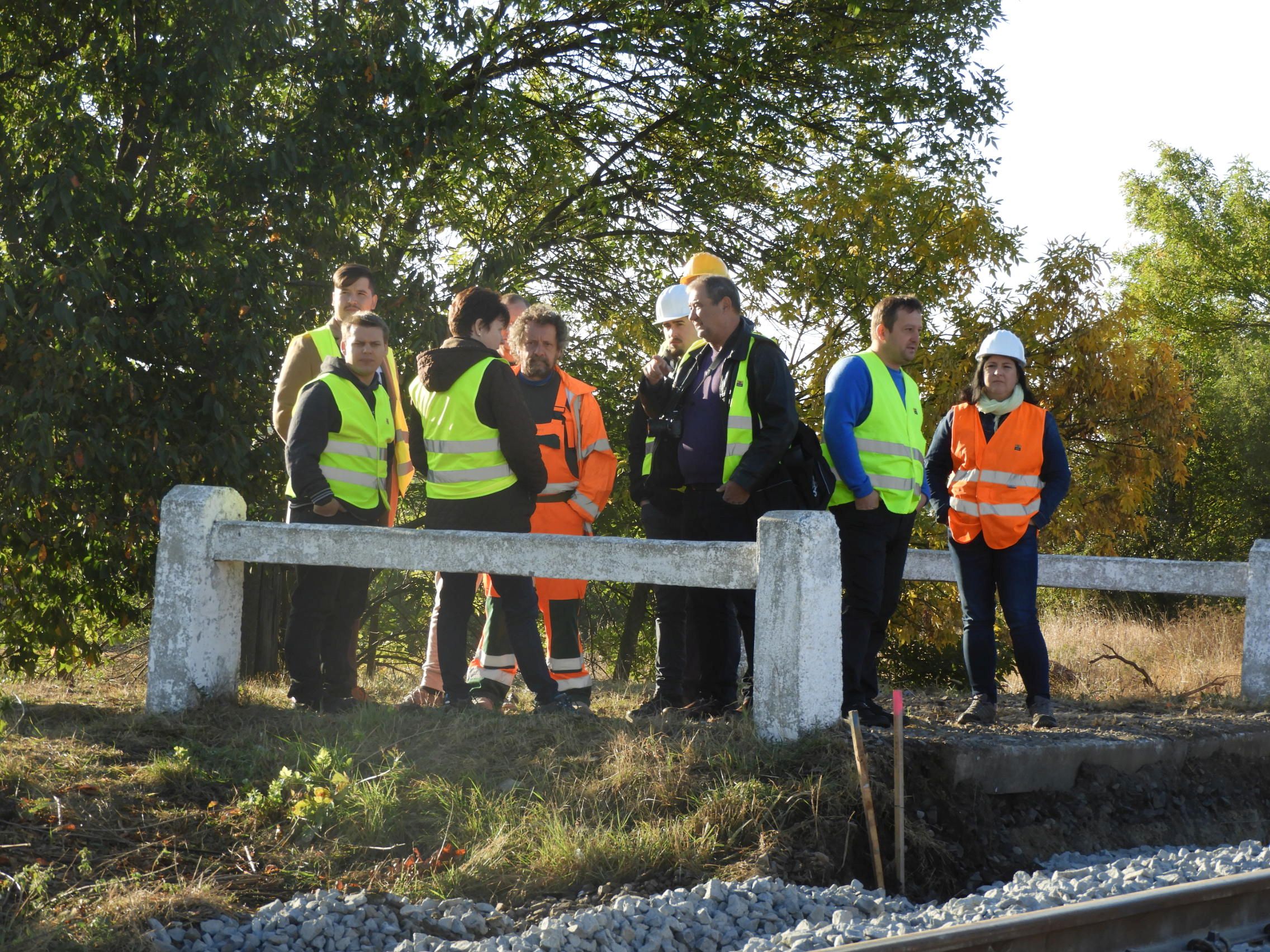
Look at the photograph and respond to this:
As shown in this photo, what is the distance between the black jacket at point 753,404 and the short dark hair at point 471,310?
89cm

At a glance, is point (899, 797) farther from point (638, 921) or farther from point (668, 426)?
point (668, 426)

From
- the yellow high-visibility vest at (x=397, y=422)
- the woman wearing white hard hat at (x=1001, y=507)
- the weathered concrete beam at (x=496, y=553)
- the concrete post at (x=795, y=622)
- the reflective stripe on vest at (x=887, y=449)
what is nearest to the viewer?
the concrete post at (x=795, y=622)

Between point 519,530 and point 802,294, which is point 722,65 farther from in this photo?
point 519,530

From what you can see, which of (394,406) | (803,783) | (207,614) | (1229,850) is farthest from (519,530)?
(1229,850)

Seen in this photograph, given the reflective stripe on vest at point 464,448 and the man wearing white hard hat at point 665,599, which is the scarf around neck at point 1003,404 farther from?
the reflective stripe on vest at point 464,448

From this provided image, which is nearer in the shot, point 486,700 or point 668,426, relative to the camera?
point 668,426

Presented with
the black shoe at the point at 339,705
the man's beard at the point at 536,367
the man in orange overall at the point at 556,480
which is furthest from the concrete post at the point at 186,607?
the man's beard at the point at 536,367

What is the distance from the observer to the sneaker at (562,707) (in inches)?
218

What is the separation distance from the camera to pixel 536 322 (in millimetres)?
6324

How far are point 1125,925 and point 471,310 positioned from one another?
391 cm

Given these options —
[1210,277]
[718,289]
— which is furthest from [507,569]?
[1210,277]

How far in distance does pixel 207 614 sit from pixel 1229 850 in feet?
15.2

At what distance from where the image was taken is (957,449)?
639 centimetres

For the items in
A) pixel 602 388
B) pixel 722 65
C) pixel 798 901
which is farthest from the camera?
pixel 602 388
